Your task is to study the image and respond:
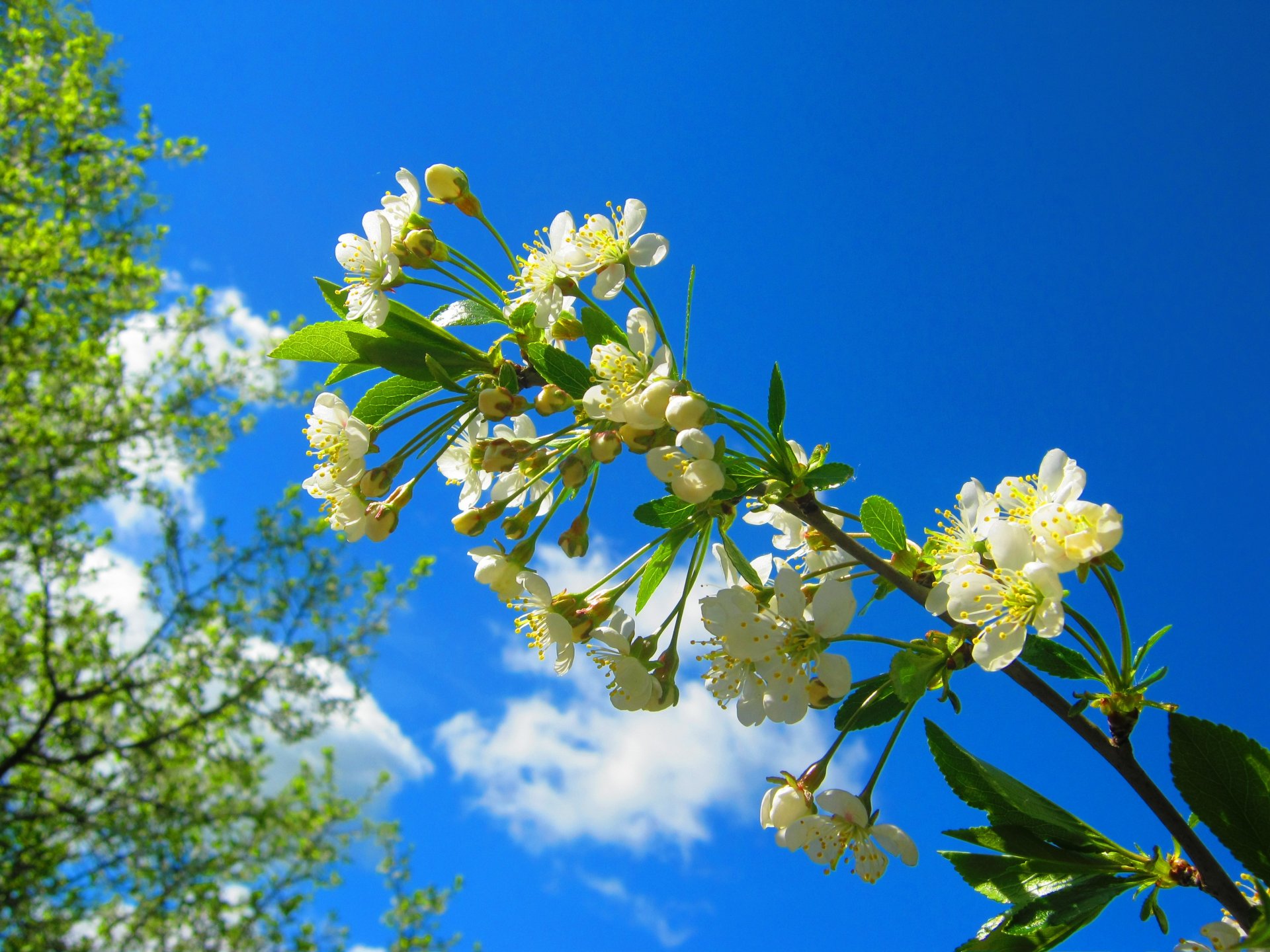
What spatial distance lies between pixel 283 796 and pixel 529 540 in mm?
8998

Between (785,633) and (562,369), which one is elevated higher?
(562,369)

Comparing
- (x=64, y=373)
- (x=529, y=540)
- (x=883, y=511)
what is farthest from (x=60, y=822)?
(x=883, y=511)

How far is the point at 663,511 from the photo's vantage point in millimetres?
1394

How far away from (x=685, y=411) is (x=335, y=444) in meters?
0.79

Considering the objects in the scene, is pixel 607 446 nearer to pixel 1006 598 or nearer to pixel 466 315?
pixel 466 315

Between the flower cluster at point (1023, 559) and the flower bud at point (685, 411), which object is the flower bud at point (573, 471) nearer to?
the flower bud at point (685, 411)

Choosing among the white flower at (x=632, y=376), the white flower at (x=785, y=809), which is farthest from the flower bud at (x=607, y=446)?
the white flower at (x=785, y=809)

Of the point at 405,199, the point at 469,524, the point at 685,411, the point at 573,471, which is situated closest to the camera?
the point at 685,411

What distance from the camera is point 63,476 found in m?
8.39

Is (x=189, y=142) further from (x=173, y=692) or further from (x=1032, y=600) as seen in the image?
(x=1032, y=600)

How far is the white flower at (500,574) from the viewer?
1.55m

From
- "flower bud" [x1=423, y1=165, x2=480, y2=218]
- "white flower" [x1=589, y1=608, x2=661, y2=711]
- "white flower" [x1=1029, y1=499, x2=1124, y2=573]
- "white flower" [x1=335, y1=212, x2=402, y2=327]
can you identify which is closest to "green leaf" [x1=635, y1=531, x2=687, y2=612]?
"white flower" [x1=589, y1=608, x2=661, y2=711]

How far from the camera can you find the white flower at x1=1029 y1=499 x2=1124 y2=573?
1118 millimetres

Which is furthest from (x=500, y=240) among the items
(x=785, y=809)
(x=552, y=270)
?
(x=785, y=809)
